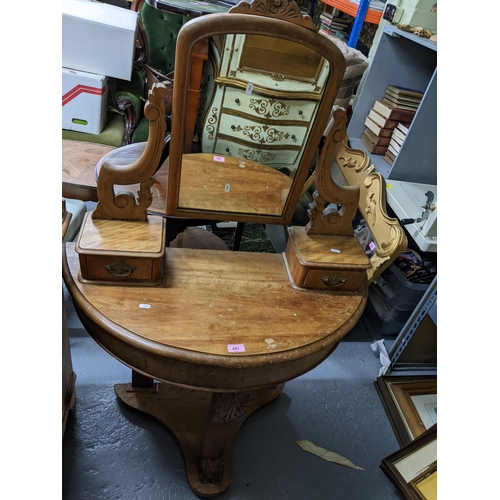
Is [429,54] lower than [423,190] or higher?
higher

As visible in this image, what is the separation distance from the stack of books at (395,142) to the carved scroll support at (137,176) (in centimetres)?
162

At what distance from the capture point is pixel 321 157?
107 cm

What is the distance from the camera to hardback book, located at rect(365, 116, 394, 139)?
2314mm

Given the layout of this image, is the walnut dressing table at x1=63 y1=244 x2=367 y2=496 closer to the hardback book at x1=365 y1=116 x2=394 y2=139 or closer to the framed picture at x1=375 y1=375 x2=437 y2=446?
the framed picture at x1=375 y1=375 x2=437 y2=446

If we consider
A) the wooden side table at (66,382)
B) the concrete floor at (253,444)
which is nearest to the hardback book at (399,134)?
the concrete floor at (253,444)

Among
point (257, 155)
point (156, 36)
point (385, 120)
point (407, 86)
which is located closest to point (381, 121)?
point (385, 120)

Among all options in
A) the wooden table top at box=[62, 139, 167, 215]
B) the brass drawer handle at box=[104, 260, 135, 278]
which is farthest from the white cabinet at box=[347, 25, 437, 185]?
the brass drawer handle at box=[104, 260, 135, 278]

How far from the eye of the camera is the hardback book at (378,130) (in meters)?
2.31

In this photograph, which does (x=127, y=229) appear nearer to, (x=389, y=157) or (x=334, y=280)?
(x=334, y=280)

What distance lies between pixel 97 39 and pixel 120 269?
1909 mm

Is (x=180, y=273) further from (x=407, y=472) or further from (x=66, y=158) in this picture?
(x=407, y=472)
